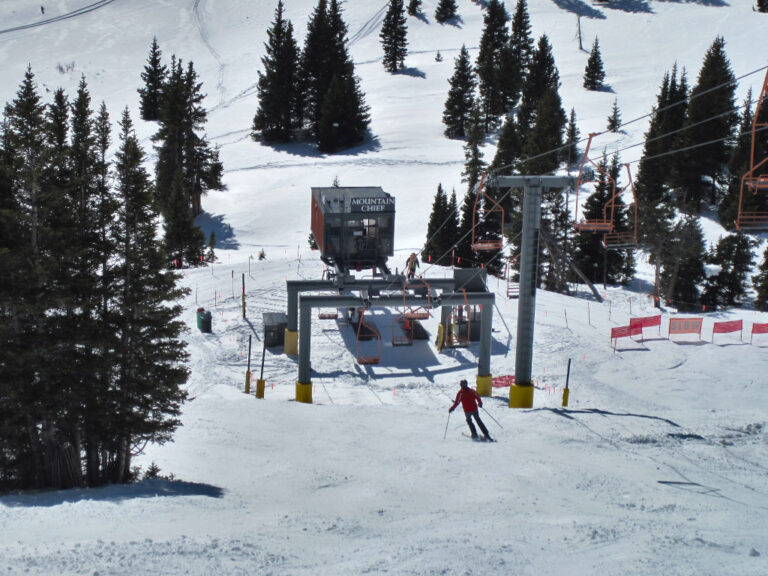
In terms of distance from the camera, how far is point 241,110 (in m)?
80.1

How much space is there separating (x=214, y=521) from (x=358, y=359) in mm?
15342

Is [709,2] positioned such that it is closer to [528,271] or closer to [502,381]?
[502,381]

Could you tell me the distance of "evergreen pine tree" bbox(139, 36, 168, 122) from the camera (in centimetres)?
7369

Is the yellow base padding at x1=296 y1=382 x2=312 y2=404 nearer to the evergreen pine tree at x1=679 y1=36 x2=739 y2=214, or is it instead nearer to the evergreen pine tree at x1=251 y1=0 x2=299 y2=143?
the evergreen pine tree at x1=679 y1=36 x2=739 y2=214

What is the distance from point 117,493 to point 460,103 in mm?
59948

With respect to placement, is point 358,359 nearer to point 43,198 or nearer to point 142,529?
point 43,198

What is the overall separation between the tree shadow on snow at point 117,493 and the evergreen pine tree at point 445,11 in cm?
10255

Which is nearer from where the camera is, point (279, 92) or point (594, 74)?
point (279, 92)

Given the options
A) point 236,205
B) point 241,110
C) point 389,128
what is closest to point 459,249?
point 236,205

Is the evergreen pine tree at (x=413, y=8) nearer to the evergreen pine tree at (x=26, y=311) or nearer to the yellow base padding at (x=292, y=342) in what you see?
the yellow base padding at (x=292, y=342)

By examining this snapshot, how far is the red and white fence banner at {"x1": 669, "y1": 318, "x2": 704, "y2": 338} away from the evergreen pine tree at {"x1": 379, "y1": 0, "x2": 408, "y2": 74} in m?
66.8

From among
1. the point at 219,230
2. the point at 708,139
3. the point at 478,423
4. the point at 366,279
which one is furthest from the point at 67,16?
the point at 478,423

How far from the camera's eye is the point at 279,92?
6988 centimetres

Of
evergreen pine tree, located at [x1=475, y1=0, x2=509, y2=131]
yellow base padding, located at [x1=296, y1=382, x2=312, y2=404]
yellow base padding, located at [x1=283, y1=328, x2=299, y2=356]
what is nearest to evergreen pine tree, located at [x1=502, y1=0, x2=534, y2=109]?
evergreen pine tree, located at [x1=475, y1=0, x2=509, y2=131]
